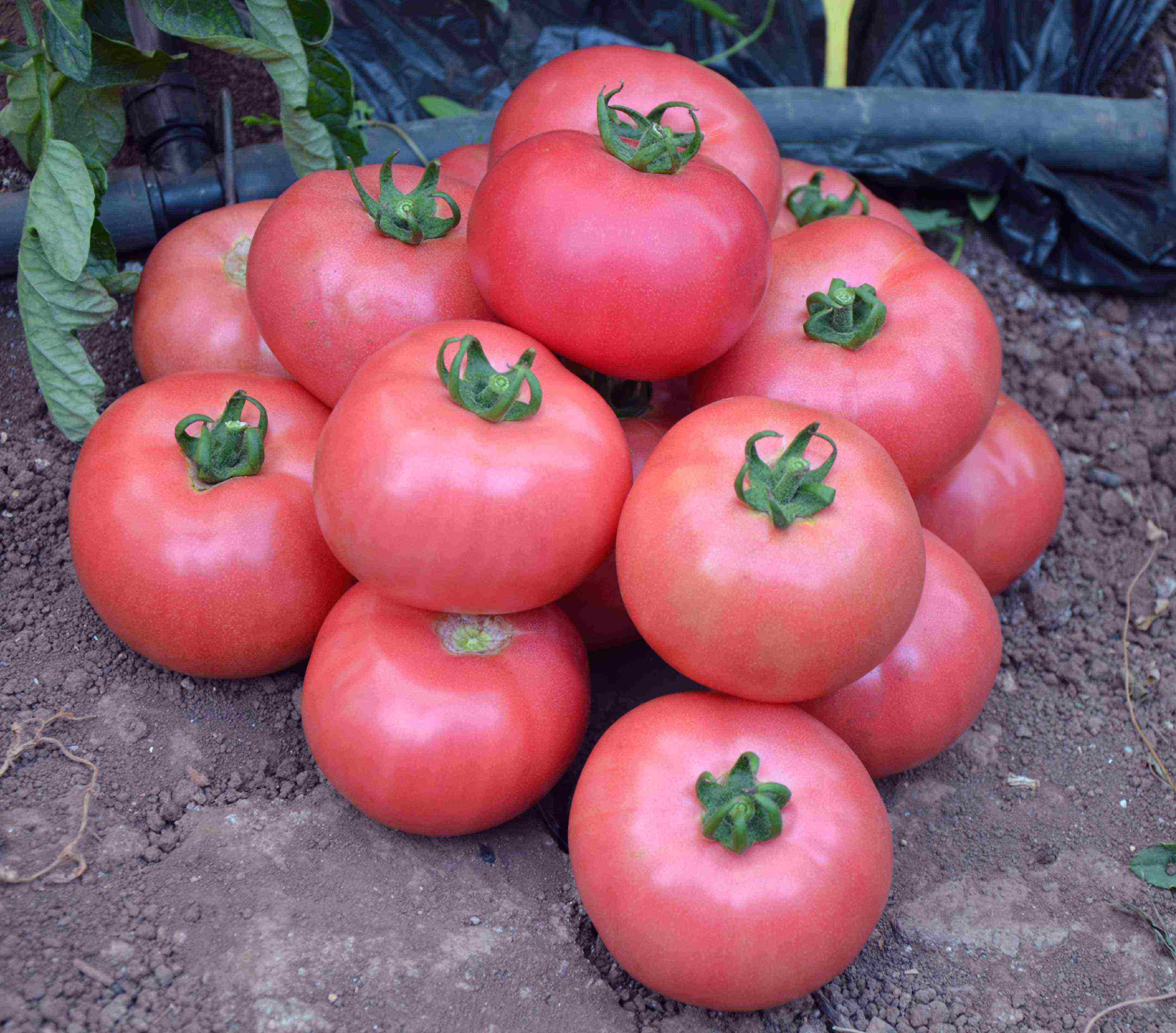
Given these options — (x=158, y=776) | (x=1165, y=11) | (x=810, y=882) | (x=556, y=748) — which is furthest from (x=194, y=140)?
(x=1165, y=11)

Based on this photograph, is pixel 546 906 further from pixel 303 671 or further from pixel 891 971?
pixel 303 671

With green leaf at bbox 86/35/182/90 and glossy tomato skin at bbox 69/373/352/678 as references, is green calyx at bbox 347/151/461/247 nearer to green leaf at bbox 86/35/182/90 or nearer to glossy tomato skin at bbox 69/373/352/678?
glossy tomato skin at bbox 69/373/352/678

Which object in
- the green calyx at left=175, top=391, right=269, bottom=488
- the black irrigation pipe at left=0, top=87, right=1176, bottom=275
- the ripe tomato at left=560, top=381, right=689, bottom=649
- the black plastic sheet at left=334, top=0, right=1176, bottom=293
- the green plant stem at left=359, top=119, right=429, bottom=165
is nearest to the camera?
the green calyx at left=175, top=391, right=269, bottom=488

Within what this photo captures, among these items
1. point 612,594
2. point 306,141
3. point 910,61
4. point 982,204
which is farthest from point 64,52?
point 910,61

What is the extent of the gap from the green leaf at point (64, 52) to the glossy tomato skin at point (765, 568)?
1.38 meters

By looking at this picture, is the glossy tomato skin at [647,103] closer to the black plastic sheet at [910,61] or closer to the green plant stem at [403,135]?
the green plant stem at [403,135]

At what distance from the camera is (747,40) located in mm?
3049

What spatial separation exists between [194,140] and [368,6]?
0.76 metres

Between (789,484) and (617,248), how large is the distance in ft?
1.45

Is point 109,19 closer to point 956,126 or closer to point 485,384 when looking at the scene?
point 485,384

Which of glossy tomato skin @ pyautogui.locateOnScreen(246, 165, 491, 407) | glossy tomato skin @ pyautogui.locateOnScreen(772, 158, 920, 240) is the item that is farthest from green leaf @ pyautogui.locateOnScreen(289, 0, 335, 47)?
glossy tomato skin @ pyautogui.locateOnScreen(772, 158, 920, 240)

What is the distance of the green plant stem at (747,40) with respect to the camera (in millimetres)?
3029

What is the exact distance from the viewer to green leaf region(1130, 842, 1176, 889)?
1695 millimetres

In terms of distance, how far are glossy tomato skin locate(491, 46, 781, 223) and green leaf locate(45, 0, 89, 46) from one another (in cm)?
76
